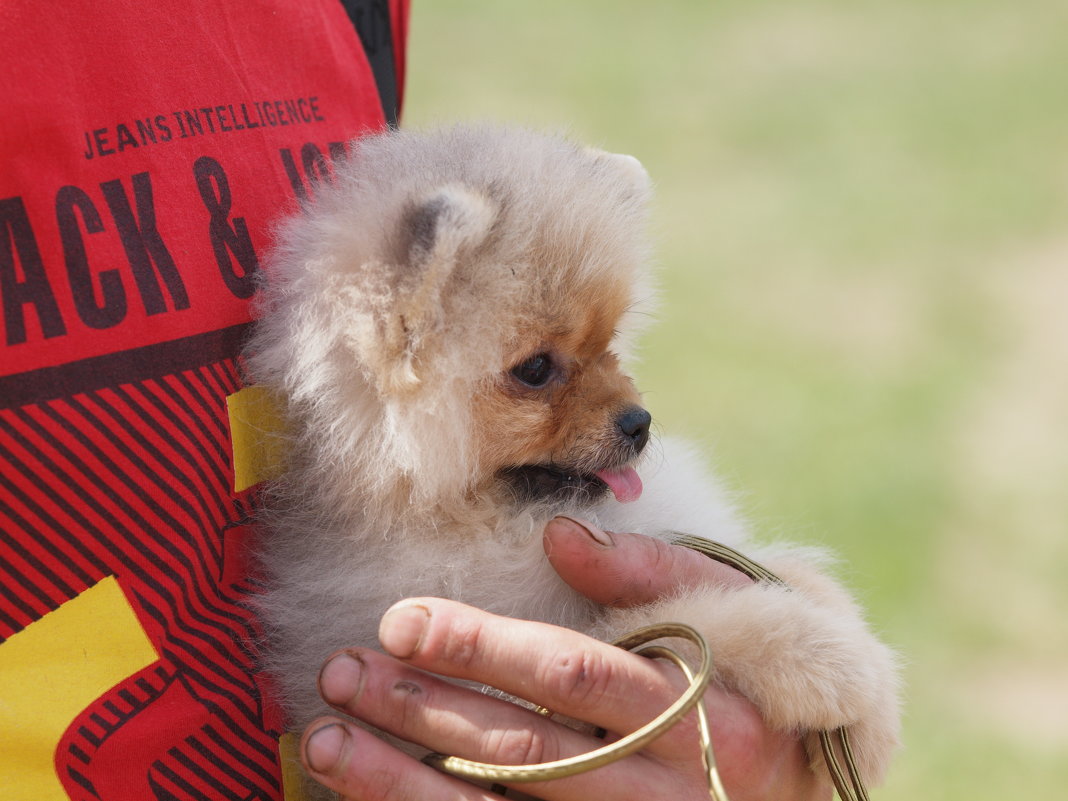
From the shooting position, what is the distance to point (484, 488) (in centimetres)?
152

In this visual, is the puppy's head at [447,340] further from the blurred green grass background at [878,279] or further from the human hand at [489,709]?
the blurred green grass background at [878,279]

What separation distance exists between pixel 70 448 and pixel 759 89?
8.06 m

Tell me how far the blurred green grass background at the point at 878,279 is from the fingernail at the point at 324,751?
937 millimetres

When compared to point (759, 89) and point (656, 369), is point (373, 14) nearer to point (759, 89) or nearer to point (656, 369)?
point (656, 369)

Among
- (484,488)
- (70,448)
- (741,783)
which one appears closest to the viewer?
(70,448)

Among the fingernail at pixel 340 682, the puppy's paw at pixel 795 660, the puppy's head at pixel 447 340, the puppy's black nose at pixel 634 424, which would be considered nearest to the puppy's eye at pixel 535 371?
the puppy's head at pixel 447 340

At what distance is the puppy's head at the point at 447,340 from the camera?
1.44 metres

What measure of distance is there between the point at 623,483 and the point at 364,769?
55 cm

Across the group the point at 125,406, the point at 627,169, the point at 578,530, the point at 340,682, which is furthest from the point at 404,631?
the point at 627,169

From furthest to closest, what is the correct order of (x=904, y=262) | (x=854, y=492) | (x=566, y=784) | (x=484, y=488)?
(x=904, y=262), (x=854, y=492), (x=484, y=488), (x=566, y=784)

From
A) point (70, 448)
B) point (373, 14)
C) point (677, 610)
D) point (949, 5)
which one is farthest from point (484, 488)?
point (949, 5)

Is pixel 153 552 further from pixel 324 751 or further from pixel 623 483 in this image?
pixel 623 483

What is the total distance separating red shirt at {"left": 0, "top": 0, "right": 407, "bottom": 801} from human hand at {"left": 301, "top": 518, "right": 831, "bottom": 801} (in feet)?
0.44

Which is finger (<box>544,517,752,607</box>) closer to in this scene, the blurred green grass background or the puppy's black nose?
the puppy's black nose
